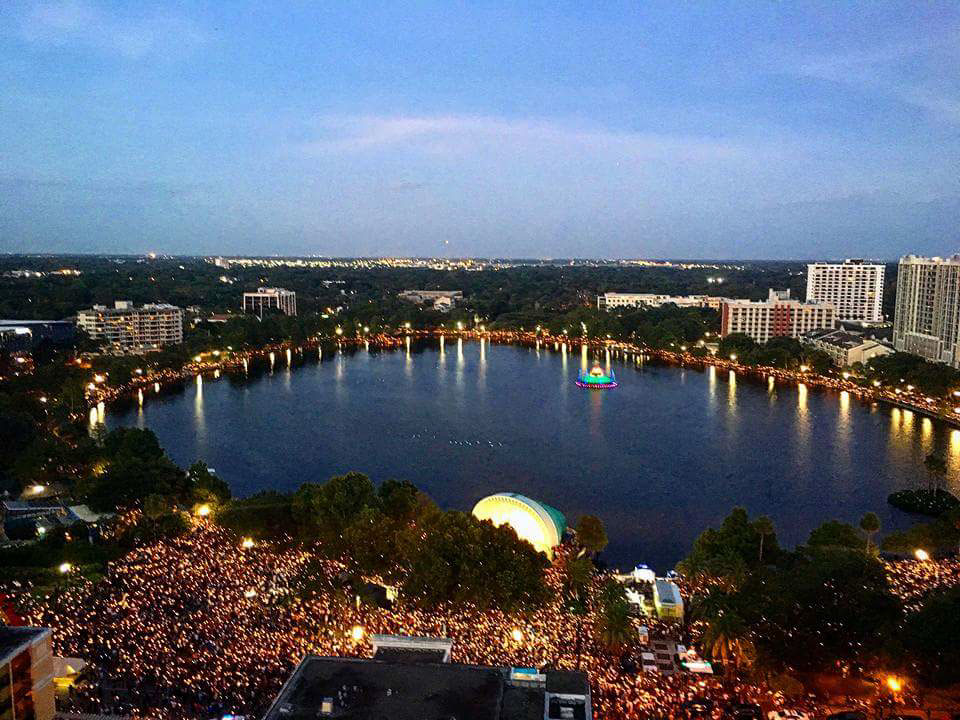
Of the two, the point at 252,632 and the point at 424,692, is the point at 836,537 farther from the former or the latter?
the point at 252,632

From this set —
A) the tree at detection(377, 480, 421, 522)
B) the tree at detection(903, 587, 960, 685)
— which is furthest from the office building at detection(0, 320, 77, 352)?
the tree at detection(903, 587, 960, 685)

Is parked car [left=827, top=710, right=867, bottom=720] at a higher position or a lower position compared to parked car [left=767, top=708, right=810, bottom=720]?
lower

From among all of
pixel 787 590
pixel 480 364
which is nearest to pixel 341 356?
pixel 480 364

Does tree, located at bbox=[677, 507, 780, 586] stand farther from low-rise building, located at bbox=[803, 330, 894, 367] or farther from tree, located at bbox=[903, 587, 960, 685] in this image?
low-rise building, located at bbox=[803, 330, 894, 367]

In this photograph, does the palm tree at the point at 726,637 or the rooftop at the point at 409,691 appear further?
the palm tree at the point at 726,637

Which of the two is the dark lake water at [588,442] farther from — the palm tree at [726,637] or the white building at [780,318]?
the white building at [780,318]

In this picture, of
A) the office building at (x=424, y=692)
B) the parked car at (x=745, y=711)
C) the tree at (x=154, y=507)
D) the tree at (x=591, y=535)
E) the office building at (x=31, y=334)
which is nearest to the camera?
the office building at (x=424, y=692)

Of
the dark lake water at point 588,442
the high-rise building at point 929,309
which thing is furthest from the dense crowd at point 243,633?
the high-rise building at point 929,309

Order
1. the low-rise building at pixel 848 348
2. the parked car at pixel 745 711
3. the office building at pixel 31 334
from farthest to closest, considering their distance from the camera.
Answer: the office building at pixel 31 334 → the low-rise building at pixel 848 348 → the parked car at pixel 745 711
